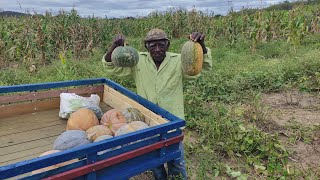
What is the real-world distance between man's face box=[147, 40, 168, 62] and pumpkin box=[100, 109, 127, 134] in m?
0.75

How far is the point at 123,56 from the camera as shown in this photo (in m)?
3.21

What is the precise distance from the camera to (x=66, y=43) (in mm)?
11203

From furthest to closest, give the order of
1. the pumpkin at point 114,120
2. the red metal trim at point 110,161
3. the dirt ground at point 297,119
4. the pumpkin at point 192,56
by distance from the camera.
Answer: the dirt ground at point 297,119
the pumpkin at point 192,56
the pumpkin at point 114,120
the red metal trim at point 110,161

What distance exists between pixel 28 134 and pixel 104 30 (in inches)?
410

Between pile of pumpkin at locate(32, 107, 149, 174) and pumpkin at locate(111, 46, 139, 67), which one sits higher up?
pumpkin at locate(111, 46, 139, 67)

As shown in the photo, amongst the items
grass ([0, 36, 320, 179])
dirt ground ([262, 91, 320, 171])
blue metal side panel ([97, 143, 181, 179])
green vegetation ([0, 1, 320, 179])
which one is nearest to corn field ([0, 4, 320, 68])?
green vegetation ([0, 1, 320, 179])

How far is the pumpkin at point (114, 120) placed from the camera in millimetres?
2945

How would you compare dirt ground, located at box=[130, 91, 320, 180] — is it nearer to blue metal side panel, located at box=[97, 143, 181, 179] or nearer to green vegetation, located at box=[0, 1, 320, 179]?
green vegetation, located at box=[0, 1, 320, 179]

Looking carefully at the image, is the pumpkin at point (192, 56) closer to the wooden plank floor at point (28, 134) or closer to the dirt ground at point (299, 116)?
the wooden plank floor at point (28, 134)

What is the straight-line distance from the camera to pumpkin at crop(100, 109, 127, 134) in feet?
9.66

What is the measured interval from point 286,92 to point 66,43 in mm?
7657

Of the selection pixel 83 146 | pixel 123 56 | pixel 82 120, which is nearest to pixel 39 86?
pixel 82 120

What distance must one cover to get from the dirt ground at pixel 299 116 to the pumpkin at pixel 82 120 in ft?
8.78

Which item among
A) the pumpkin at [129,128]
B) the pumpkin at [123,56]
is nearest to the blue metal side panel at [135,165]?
the pumpkin at [129,128]
